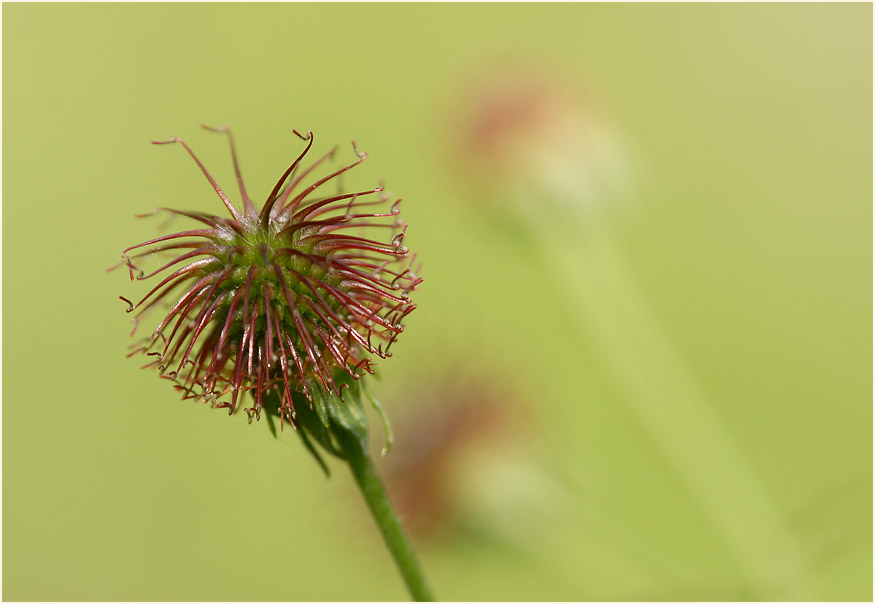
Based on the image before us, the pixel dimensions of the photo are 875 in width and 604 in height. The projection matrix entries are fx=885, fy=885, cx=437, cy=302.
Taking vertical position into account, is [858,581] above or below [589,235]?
below

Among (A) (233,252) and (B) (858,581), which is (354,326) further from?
(B) (858,581)

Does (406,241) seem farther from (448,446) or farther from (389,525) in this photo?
(389,525)

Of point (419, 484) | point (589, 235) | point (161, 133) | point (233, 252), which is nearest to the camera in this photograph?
point (233, 252)

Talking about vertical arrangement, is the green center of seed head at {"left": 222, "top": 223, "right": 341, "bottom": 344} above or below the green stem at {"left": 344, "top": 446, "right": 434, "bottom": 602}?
above

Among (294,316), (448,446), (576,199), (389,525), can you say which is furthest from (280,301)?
(576,199)

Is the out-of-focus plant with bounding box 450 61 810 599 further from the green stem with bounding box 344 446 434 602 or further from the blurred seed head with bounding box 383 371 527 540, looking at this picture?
the green stem with bounding box 344 446 434 602

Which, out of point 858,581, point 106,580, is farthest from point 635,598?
point 106,580

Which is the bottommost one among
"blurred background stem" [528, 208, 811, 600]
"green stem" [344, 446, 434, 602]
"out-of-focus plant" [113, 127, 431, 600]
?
"blurred background stem" [528, 208, 811, 600]

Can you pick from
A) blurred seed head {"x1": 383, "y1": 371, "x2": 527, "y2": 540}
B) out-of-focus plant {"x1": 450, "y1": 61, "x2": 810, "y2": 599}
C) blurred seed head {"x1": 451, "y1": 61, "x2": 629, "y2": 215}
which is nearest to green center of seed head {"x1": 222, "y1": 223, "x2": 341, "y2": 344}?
blurred seed head {"x1": 383, "y1": 371, "x2": 527, "y2": 540}
